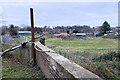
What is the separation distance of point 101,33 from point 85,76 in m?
24.0

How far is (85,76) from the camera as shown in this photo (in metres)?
1.18

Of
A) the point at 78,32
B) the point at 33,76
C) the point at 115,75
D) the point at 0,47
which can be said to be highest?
the point at 78,32

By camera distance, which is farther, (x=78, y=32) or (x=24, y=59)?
(x=78, y=32)

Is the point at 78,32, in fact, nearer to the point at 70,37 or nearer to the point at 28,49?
the point at 70,37

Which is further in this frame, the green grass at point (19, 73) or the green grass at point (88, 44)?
the green grass at point (88, 44)

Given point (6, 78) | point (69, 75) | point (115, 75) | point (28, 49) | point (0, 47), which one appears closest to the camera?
point (69, 75)

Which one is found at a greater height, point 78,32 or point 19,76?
point 78,32

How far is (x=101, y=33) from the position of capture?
23.1 meters

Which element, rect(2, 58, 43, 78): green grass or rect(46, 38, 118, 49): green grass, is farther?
rect(46, 38, 118, 49): green grass

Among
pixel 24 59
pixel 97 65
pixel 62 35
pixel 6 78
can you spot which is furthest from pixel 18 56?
pixel 62 35

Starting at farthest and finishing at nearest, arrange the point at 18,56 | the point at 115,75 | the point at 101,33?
the point at 101,33, the point at 18,56, the point at 115,75

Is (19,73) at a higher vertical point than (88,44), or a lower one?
higher

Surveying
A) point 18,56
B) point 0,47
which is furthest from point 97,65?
point 0,47

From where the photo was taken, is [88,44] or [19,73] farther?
[88,44]
